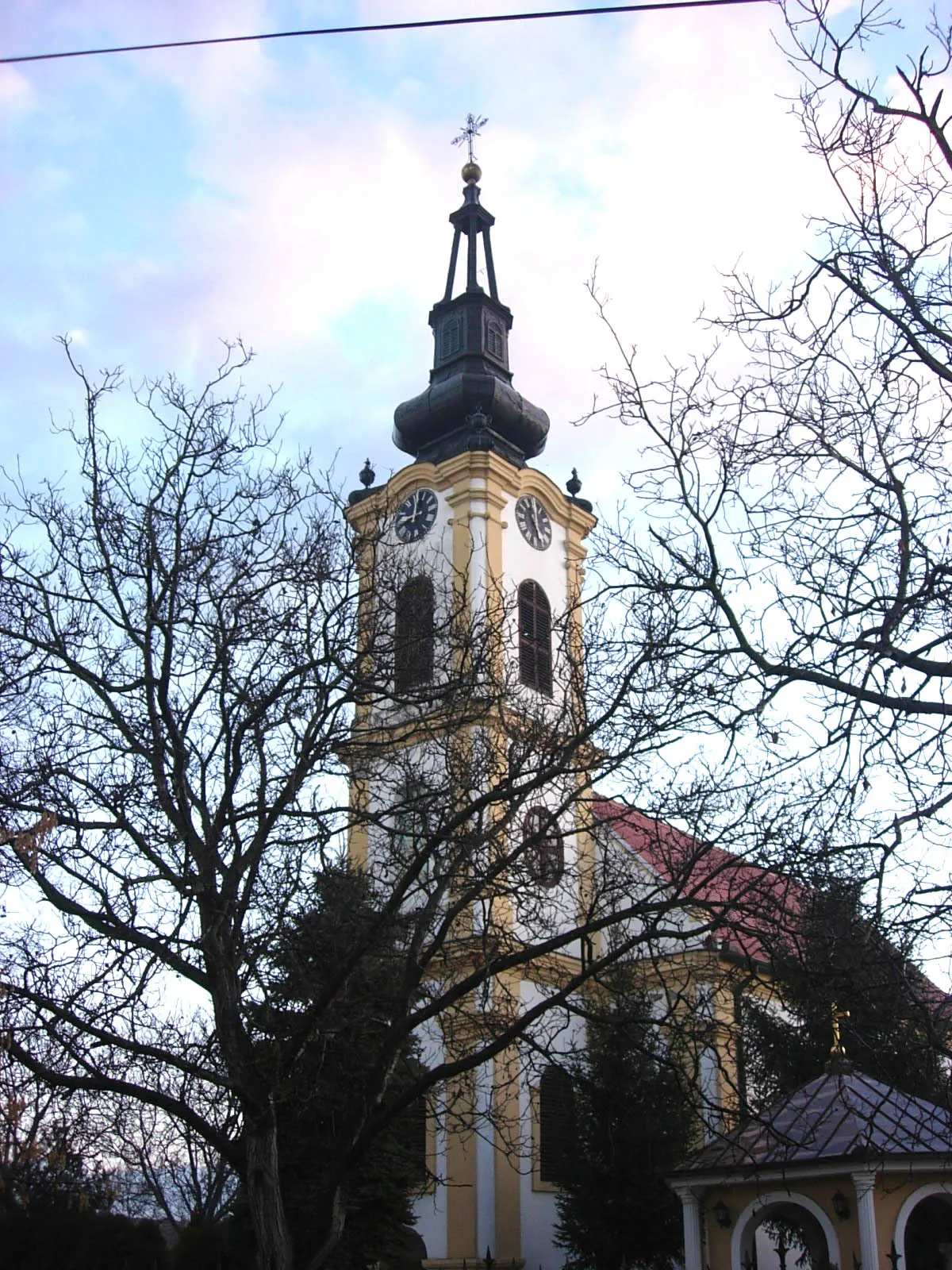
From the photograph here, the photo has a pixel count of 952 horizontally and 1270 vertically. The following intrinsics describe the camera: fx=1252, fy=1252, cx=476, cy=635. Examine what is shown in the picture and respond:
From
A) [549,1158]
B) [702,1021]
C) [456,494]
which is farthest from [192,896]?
[456,494]

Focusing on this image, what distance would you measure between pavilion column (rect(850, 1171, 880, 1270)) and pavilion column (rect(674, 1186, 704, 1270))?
2.24m

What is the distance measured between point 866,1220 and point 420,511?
1804cm

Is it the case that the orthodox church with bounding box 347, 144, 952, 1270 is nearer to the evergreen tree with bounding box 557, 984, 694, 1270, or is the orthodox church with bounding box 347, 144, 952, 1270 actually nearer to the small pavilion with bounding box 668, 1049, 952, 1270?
the small pavilion with bounding box 668, 1049, 952, 1270

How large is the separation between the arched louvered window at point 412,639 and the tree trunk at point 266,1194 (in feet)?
11.8

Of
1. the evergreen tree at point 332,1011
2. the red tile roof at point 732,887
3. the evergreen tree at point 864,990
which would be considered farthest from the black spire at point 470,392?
the evergreen tree at point 864,990

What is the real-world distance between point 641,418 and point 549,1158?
1750cm

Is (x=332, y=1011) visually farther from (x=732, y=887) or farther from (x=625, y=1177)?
(x=625, y=1177)

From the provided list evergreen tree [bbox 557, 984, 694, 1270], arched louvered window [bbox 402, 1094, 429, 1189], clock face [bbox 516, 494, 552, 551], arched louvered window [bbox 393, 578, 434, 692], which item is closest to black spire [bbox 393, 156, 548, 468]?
clock face [bbox 516, 494, 552, 551]

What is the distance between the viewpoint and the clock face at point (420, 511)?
27.8 m

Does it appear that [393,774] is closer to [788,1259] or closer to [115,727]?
[115,727]

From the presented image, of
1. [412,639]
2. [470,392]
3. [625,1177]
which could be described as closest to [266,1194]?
[412,639]

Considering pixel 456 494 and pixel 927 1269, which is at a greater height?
pixel 456 494

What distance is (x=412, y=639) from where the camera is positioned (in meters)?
11.1

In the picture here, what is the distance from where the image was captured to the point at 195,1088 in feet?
35.0
